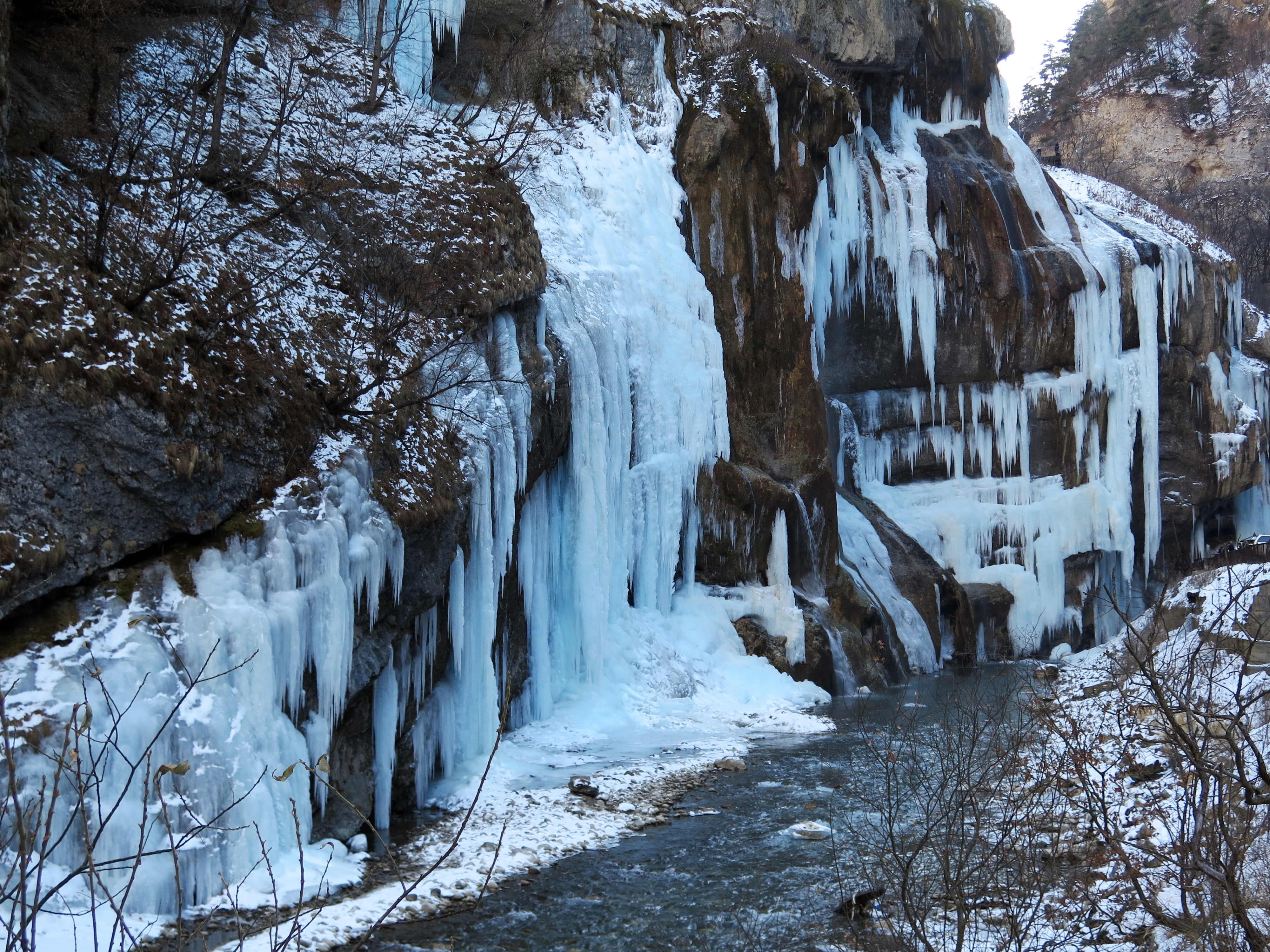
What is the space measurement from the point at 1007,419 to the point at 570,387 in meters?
14.2

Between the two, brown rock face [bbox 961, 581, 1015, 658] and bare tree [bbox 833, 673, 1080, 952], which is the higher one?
bare tree [bbox 833, 673, 1080, 952]

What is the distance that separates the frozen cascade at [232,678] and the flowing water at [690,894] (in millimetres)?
1192

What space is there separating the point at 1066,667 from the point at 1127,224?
43.0 feet

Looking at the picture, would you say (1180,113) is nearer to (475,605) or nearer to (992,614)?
(992,614)

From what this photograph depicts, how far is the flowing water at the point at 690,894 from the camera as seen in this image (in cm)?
625

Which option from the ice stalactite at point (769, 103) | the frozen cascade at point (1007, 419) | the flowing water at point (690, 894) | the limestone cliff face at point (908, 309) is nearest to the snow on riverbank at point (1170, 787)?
the flowing water at point (690, 894)

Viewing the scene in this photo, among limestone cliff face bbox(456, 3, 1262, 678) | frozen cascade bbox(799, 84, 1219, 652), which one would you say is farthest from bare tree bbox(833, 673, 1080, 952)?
frozen cascade bbox(799, 84, 1219, 652)

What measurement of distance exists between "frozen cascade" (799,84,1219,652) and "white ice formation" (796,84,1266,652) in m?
0.03

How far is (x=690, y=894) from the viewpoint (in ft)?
23.2

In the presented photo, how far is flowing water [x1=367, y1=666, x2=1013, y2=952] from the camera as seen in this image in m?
6.25

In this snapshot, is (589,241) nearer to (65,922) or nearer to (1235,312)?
(65,922)

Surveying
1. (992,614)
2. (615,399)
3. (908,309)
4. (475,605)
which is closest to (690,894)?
(475,605)

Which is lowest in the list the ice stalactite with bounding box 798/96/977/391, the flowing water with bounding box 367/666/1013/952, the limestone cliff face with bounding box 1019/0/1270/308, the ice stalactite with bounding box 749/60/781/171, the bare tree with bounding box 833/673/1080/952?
the flowing water with bounding box 367/666/1013/952

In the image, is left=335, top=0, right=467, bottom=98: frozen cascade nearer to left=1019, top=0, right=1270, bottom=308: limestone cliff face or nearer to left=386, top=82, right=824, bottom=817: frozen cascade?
left=386, top=82, right=824, bottom=817: frozen cascade
